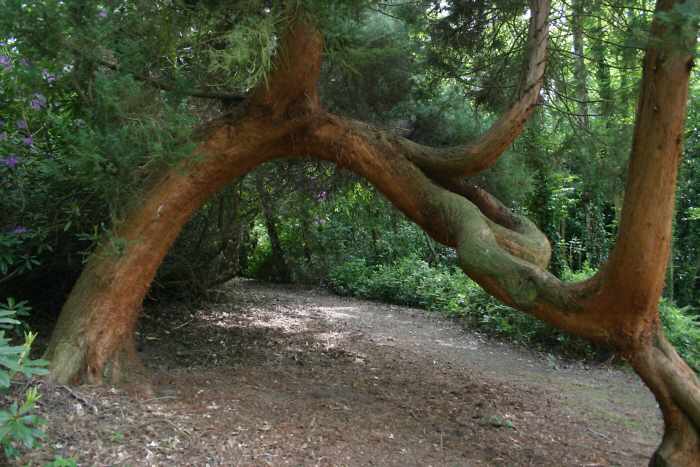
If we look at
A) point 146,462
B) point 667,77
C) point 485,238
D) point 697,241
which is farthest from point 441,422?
point 697,241

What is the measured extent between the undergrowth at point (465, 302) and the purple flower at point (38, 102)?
22.5 ft

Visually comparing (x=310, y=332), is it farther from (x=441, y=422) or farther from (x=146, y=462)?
(x=146, y=462)

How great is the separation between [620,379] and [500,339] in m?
1.95

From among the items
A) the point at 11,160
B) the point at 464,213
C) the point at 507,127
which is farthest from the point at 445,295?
the point at 11,160

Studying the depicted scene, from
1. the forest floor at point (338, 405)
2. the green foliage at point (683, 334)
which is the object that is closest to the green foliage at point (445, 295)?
the forest floor at point (338, 405)

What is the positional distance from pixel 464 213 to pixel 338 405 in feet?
5.97

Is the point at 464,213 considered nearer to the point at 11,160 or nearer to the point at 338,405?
the point at 338,405

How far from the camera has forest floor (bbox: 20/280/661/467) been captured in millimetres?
3406

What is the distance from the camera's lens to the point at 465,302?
10008 millimetres

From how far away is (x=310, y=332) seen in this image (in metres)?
7.52

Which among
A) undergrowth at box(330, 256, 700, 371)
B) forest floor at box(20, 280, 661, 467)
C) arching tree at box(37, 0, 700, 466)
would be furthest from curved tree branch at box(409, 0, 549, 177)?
undergrowth at box(330, 256, 700, 371)

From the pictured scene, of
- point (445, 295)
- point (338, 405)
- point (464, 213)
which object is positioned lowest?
point (338, 405)

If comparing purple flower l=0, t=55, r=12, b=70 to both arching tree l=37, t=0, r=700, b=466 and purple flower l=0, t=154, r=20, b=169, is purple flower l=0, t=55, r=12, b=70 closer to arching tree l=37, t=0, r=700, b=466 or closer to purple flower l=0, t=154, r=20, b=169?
purple flower l=0, t=154, r=20, b=169

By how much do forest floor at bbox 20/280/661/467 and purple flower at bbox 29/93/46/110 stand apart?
204 centimetres
